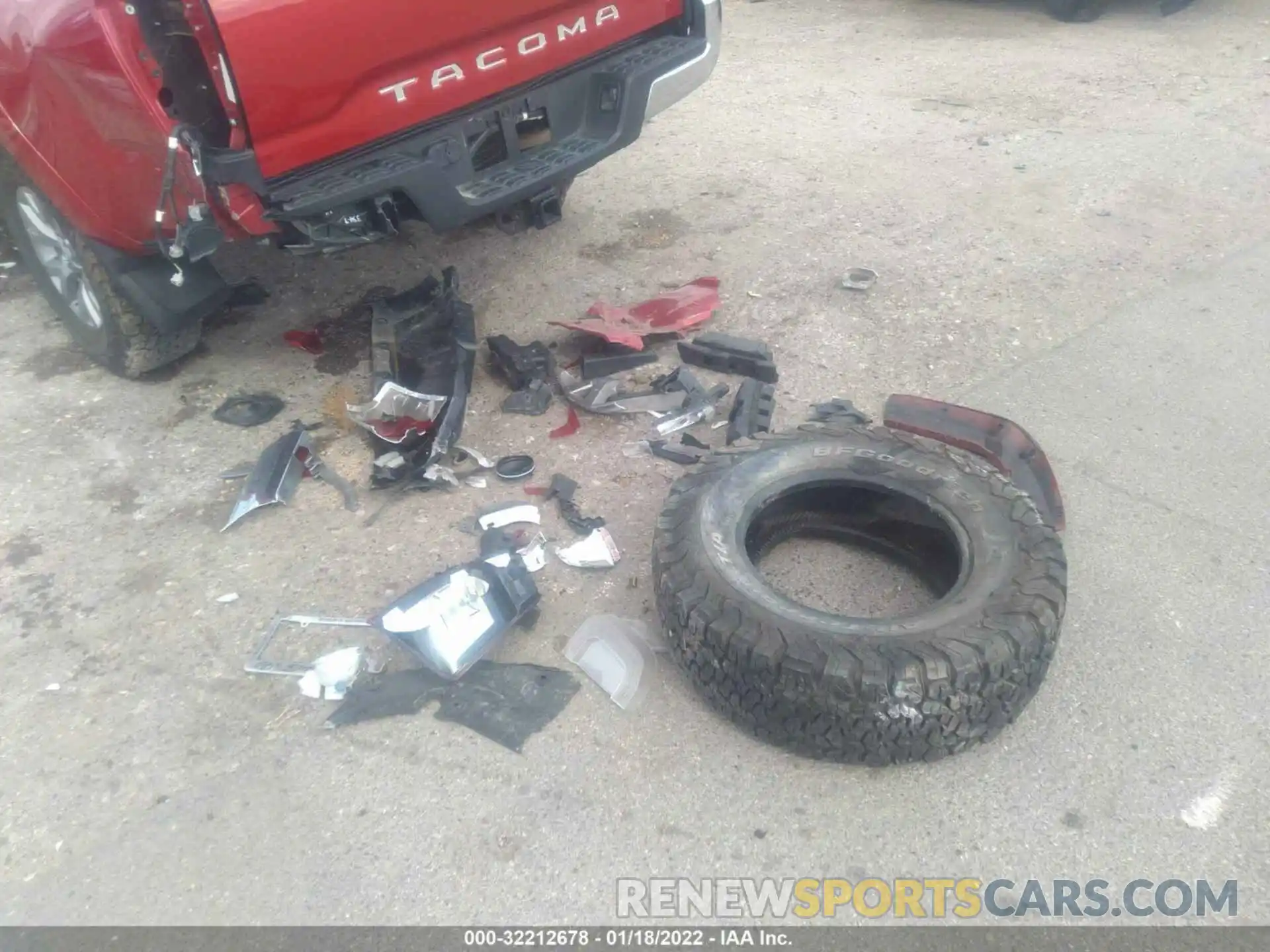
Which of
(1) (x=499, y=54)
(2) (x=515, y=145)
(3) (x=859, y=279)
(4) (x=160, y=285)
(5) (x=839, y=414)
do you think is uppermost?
(1) (x=499, y=54)

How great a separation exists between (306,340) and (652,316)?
1.53 metres

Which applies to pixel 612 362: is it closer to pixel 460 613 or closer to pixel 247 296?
pixel 460 613

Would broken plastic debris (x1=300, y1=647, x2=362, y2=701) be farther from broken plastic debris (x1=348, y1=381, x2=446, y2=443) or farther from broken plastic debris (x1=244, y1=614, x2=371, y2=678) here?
broken plastic debris (x1=348, y1=381, x2=446, y2=443)

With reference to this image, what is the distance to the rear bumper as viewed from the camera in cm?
304

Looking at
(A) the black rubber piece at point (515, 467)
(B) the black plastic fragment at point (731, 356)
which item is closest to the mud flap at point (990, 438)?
(B) the black plastic fragment at point (731, 356)

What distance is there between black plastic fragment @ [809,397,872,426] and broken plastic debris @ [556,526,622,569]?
952 mm

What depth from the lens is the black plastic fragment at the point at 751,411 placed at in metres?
3.43

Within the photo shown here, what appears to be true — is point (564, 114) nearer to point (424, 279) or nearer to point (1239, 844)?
point (424, 279)

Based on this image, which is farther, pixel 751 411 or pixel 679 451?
pixel 751 411

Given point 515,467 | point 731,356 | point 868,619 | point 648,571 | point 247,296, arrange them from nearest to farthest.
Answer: point 868,619 < point 648,571 < point 515,467 < point 731,356 < point 247,296

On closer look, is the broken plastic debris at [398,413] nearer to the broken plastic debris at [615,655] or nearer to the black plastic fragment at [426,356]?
the black plastic fragment at [426,356]

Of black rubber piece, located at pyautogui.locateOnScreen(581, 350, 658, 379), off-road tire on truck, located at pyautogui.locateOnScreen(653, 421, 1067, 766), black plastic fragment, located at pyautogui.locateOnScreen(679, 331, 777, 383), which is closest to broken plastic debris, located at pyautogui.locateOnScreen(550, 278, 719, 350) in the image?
black rubber piece, located at pyautogui.locateOnScreen(581, 350, 658, 379)

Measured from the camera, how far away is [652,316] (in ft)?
13.6

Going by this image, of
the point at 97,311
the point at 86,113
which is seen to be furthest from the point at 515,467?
the point at 97,311
